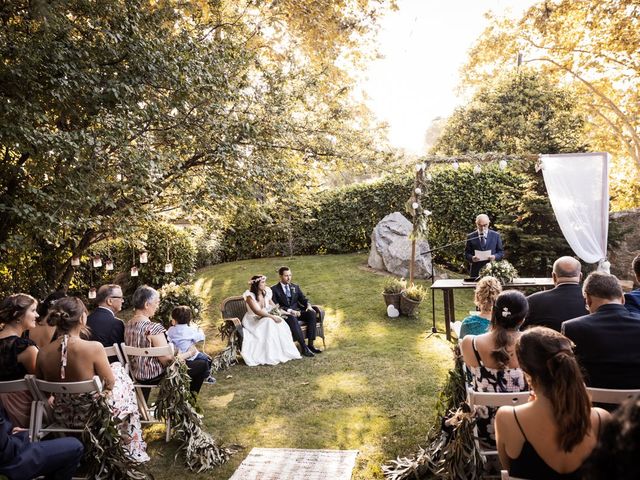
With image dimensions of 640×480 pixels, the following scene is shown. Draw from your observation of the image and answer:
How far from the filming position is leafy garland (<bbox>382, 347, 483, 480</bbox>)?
10.4 ft

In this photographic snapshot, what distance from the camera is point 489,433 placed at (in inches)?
133

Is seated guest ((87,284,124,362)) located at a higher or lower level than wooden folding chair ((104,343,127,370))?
higher

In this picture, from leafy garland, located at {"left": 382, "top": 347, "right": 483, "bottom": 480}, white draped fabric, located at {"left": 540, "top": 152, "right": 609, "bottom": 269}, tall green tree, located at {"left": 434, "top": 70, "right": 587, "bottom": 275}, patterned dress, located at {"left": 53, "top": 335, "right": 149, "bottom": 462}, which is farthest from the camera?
tall green tree, located at {"left": 434, "top": 70, "right": 587, "bottom": 275}

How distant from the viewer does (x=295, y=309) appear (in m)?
8.23

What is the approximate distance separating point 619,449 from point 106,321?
4431mm

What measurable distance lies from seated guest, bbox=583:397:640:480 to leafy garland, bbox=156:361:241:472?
364 cm

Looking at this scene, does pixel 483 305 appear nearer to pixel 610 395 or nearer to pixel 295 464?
pixel 610 395

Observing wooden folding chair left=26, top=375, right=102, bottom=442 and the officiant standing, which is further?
the officiant standing

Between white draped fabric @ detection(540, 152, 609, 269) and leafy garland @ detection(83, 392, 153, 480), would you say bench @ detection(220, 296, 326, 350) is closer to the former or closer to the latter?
leafy garland @ detection(83, 392, 153, 480)

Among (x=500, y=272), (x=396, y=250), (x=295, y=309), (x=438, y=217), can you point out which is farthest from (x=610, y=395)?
(x=438, y=217)

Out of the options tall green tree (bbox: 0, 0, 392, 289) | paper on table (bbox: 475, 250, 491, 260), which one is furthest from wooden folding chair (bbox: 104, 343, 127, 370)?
paper on table (bbox: 475, 250, 491, 260)

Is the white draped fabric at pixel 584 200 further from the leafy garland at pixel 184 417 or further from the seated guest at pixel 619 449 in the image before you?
the seated guest at pixel 619 449

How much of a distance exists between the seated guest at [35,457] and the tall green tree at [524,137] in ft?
33.2

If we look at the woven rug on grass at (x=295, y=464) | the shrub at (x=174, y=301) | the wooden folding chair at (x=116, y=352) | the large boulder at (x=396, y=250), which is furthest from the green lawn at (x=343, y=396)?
the large boulder at (x=396, y=250)
